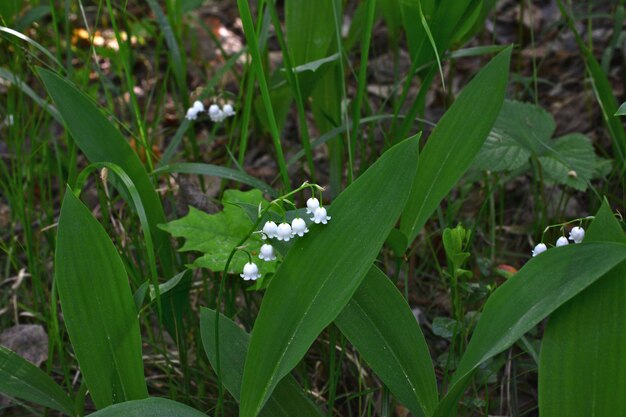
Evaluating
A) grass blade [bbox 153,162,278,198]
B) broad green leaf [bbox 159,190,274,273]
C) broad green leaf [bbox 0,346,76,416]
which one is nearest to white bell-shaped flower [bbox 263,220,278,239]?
broad green leaf [bbox 159,190,274,273]

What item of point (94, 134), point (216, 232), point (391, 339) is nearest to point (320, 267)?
point (391, 339)

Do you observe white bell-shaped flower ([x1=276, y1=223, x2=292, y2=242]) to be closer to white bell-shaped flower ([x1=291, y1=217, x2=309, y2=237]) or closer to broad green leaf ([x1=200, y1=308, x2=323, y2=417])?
white bell-shaped flower ([x1=291, y1=217, x2=309, y2=237])

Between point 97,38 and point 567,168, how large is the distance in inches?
99.3

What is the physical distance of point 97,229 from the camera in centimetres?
→ 143

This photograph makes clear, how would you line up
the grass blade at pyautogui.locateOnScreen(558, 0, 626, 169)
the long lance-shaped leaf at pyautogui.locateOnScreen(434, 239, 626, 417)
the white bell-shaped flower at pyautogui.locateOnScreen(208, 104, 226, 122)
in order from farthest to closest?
1. the white bell-shaped flower at pyautogui.locateOnScreen(208, 104, 226, 122)
2. the grass blade at pyautogui.locateOnScreen(558, 0, 626, 169)
3. the long lance-shaped leaf at pyautogui.locateOnScreen(434, 239, 626, 417)

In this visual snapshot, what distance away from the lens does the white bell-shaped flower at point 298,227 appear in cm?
132

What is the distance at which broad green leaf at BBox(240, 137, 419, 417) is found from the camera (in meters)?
1.33

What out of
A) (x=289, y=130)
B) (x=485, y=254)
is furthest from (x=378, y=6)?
(x=485, y=254)

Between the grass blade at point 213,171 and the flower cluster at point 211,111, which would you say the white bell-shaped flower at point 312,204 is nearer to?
the grass blade at point 213,171

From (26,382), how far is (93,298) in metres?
0.28

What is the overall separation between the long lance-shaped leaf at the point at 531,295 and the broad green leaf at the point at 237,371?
0.26m

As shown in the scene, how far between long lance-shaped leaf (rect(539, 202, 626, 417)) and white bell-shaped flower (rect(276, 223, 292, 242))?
1.61 ft

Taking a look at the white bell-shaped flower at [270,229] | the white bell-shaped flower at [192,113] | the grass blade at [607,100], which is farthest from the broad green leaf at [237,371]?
the grass blade at [607,100]

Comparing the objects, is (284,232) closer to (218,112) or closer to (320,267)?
(320,267)
